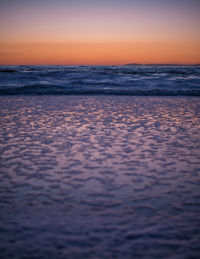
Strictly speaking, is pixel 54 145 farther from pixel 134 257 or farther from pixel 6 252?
pixel 134 257

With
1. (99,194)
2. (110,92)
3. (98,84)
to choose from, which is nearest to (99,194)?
(99,194)

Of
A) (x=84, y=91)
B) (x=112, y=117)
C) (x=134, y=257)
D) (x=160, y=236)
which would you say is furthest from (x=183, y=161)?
(x=84, y=91)

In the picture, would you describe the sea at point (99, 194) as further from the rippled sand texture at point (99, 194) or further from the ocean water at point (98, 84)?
the ocean water at point (98, 84)

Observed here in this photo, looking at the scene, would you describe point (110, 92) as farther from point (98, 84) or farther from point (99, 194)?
point (99, 194)

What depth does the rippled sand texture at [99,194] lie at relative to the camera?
2.48 feet

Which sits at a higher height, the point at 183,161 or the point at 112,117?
the point at 112,117

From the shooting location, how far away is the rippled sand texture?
0.75 m

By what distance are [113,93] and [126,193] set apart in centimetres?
442

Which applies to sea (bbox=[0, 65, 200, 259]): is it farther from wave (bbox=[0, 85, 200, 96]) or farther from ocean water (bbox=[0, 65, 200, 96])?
ocean water (bbox=[0, 65, 200, 96])

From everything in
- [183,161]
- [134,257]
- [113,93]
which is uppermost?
[113,93]

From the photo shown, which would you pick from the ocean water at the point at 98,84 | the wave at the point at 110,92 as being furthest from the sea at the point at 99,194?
the ocean water at the point at 98,84

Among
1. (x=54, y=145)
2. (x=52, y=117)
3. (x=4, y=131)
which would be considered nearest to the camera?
(x=54, y=145)

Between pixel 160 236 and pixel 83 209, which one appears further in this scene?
pixel 83 209

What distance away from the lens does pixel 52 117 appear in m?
2.58
